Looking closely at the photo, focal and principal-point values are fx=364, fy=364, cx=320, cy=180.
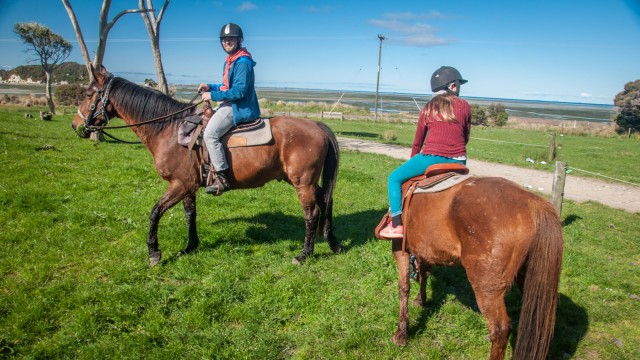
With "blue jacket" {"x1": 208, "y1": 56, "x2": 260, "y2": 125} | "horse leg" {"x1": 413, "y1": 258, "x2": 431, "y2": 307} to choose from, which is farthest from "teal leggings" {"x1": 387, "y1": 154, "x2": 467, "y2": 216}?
"blue jacket" {"x1": 208, "y1": 56, "x2": 260, "y2": 125}

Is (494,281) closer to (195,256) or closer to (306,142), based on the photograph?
(306,142)

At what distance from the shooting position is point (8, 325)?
12.3 ft

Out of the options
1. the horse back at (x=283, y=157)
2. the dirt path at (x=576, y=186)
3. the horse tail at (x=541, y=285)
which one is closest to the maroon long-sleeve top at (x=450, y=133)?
the horse tail at (x=541, y=285)

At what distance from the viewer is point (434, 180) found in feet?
12.0

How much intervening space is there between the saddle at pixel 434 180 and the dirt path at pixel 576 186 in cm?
918

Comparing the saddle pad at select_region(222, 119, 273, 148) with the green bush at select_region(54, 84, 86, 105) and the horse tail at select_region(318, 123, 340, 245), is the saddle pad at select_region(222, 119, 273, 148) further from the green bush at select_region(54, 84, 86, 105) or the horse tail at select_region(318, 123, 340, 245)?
the green bush at select_region(54, 84, 86, 105)

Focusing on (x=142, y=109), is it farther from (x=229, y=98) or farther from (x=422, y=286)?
(x=422, y=286)

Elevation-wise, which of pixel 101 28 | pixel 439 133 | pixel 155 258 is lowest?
pixel 155 258

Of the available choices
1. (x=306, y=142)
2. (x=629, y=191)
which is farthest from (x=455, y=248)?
(x=629, y=191)

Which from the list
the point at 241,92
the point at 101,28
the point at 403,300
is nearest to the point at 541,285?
the point at 403,300

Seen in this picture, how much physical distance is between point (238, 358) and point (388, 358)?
1.51 metres

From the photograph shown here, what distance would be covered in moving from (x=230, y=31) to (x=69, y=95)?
134 feet

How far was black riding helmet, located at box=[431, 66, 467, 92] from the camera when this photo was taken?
12.7ft

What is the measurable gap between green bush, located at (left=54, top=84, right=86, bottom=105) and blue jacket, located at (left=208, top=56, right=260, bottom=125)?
Answer: 3944 cm
